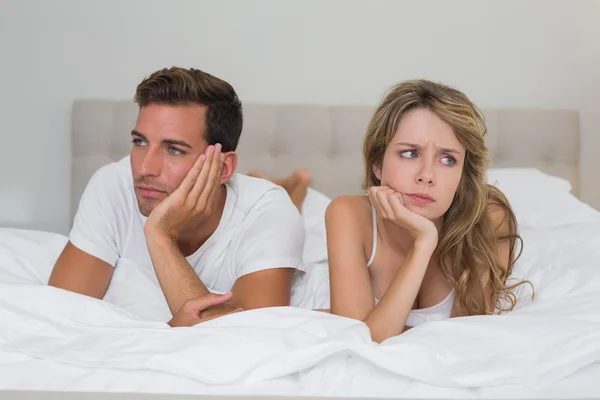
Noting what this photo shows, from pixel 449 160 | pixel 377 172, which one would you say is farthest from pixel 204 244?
pixel 449 160

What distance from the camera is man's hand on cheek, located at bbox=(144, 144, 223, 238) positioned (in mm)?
1462

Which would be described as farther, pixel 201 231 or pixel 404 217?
pixel 201 231

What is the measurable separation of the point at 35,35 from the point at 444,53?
1.55 metres

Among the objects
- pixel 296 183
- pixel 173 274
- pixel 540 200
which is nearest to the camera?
pixel 173 274

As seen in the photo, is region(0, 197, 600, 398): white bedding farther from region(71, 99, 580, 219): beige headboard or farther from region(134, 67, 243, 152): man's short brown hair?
region(71, 99, 580, 219): beige headboard

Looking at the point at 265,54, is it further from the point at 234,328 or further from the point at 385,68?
the point at 234,328

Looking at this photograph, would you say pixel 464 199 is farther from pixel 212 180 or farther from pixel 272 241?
pixel 212 180

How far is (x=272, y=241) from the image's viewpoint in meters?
1.50

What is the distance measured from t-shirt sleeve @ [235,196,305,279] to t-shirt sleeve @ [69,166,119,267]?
0.31 metres

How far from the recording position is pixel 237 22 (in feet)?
8.49

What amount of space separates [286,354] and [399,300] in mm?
361

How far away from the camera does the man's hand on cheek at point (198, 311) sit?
4.25 feet

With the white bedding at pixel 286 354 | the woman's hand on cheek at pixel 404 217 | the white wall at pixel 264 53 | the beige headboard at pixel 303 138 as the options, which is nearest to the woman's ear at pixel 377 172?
the woman's hand on cheek at pixel 404 217

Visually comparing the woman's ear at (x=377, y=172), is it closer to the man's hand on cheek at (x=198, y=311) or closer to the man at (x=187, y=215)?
the man at (x=187, y=215)
